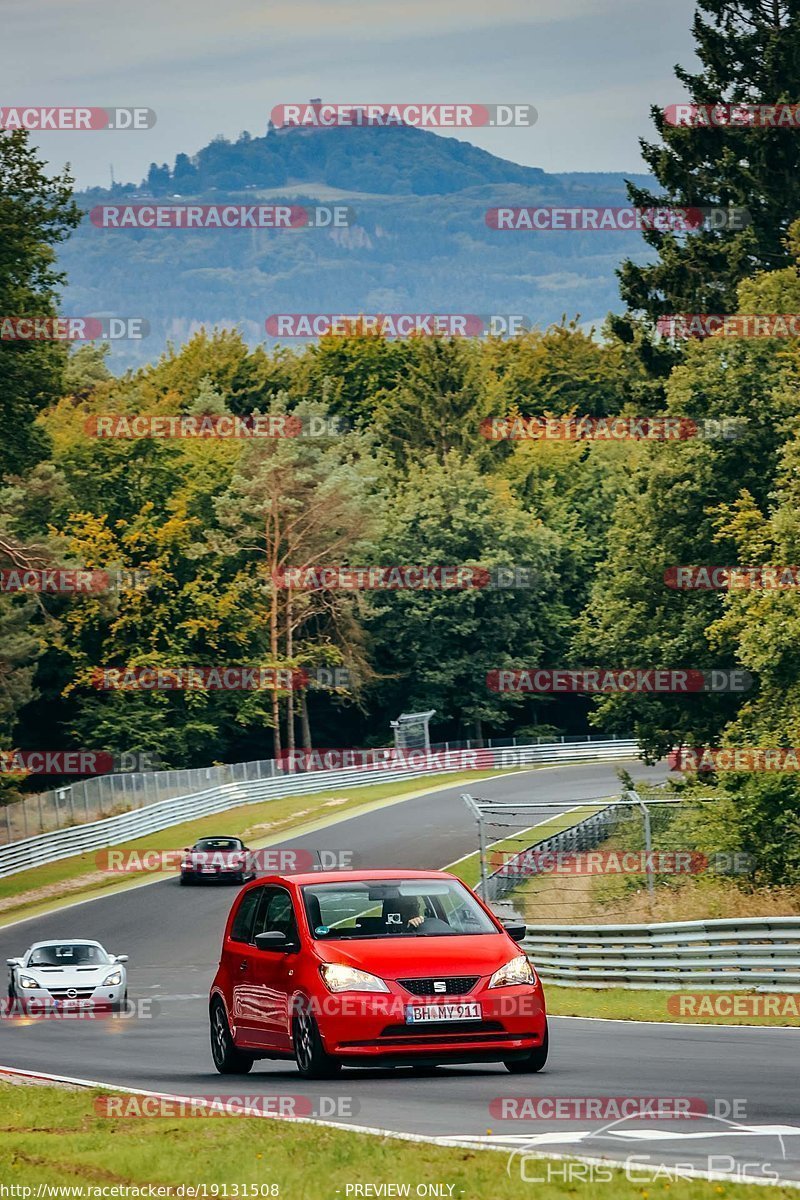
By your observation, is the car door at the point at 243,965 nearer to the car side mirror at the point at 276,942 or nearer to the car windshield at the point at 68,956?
the car side mirror at the point at 276,942

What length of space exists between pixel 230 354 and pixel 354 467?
2242 centimetres

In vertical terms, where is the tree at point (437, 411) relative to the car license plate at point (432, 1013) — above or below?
above

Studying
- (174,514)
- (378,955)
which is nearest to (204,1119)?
(378,955)

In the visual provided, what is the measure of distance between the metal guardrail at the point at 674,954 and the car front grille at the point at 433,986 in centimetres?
959

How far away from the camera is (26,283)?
51406mm

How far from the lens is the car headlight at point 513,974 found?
1326 centimetres

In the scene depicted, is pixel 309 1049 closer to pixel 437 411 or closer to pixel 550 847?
pixel 550 847

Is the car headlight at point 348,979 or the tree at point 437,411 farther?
the tree at point 437,411

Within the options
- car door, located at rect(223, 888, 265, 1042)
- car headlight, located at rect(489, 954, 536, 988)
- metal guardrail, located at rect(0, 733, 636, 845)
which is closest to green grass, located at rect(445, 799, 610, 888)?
metal guardrail, located at rect(0, 733, 636, 845)

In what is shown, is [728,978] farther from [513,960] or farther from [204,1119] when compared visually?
[204,1119]

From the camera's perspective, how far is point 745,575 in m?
41.1

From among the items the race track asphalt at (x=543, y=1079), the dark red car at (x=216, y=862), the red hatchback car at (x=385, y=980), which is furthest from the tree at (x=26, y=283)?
the red hatchback car at (x=385, y=980)

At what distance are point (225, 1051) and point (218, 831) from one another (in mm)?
49065

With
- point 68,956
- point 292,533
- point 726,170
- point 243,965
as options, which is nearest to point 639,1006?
point 68,956
